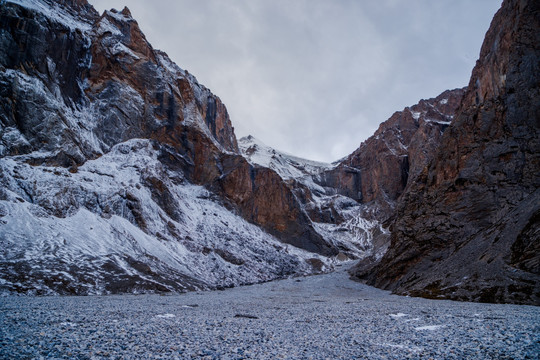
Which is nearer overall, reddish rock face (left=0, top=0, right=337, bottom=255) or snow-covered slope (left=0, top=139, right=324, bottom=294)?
snow-covered slope (left=0, top=139, right=324, bottom=294)

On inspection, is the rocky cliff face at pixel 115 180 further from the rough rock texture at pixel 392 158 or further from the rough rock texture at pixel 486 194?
the rough rock texture at pixel 392 158

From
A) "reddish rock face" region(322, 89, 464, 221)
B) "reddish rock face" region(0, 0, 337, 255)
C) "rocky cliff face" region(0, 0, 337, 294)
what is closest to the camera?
"rocky cliff face" region(0, 0, 337, 294)

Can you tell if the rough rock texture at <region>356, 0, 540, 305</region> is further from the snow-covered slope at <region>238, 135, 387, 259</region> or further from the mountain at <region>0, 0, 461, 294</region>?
the snow-covered slope at <region>238, 135, 387, 259</region>

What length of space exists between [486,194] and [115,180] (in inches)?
2593

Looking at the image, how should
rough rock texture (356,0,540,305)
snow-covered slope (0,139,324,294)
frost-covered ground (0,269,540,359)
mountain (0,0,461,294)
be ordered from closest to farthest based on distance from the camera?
1. frost-covered ground (0,269,540,359)
2. rough rock texture (356,0,540,305)
3. snow-covered slope (0,139,324,294)
4. mountain (0,0,461,294)

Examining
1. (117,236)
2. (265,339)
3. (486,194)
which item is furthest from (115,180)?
(486,194)

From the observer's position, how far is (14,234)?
35125mm

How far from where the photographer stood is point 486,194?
139 ft

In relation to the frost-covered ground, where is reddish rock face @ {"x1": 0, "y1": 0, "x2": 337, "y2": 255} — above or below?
above

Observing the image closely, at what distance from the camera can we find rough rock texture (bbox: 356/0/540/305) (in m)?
27.7

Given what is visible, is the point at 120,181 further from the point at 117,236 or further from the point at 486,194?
the point at 486,194

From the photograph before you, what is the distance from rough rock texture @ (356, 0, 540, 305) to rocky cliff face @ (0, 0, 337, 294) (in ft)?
107

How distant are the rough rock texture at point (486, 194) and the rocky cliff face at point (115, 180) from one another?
107 ft

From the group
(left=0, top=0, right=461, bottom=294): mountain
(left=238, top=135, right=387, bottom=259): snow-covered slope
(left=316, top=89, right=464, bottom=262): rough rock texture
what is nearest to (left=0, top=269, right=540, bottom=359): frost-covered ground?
(left=0, top=0, right=461, bottom=294): mountain
